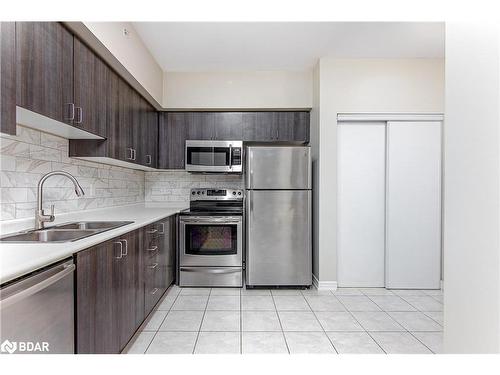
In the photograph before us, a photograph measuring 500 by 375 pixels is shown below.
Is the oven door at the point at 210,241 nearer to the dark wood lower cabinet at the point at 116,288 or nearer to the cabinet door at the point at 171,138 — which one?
the dark wood lower cabinet at the point at 116,288

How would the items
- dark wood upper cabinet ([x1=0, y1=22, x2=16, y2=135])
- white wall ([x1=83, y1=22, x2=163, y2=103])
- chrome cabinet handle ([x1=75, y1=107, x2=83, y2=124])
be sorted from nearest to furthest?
dark wood upper cabinet ([x1=0, y1=22, x2=16, y2=135])
chrome cabinet handle ([x1=75, y1=107, x2=83, y2=124])
white wall ([x1=83, y1=22, x2=163, y2=103])

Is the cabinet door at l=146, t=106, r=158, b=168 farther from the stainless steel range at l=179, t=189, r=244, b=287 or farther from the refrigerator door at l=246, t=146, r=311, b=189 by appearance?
the refrigerator door at l=246, t=146, r=311, b=189

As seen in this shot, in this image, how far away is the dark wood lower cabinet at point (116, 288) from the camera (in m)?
1.39

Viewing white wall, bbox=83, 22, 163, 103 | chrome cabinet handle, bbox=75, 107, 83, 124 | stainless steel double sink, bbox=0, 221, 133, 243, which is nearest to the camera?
stainless steel double sink, bbox=0, 221, 133, 243

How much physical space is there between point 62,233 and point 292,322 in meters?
1.86

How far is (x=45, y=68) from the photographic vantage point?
150cm

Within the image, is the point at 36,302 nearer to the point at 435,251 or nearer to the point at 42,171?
the point at 42,171

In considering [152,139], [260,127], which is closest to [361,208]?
[260,127]

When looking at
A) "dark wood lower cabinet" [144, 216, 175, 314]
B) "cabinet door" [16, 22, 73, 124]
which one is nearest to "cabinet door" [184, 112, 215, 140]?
"dark wood lower cabinet" [144, 216, 175, 314]

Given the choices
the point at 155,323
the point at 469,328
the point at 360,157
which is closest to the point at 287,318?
the point at 155,323

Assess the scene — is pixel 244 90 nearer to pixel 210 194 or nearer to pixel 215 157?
pixel 215 157

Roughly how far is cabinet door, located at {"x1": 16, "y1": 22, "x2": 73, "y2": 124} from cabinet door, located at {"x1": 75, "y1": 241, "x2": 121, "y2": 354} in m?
0.77

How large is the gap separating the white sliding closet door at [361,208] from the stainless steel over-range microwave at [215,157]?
1.22 m

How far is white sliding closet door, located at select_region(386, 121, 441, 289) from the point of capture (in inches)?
132
